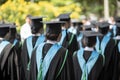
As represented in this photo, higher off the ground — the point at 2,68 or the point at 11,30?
the point at 11,30

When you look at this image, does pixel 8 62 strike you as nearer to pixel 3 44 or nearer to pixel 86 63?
pixel 3 44

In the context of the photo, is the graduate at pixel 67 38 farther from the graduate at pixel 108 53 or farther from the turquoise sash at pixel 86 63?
the turquoise sash at pixel 86 63

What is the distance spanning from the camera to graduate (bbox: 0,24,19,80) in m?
9.23

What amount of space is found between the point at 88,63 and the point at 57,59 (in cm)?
90

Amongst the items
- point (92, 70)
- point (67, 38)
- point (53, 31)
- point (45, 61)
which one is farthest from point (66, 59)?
point (67, 38)

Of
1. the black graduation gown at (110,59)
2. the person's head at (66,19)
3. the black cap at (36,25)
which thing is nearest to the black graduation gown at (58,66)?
the black cap at (36,25)

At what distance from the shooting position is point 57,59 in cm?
809

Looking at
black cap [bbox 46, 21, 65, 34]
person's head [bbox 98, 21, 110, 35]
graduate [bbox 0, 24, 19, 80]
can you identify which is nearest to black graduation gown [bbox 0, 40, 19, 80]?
graduate [bbox 0, 24, 19, 80]

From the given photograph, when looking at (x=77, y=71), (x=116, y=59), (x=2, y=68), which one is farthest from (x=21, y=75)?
(x=116, y=59)

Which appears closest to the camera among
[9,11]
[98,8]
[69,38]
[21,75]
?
[21,75]

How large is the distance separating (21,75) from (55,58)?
73.0 inches

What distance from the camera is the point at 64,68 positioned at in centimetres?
811

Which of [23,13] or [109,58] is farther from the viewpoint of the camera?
[23,13]

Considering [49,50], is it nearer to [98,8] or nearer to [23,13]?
[23,13]
